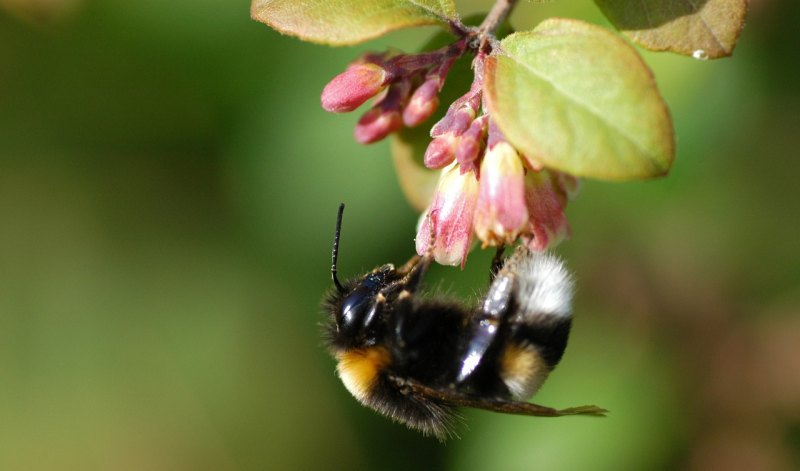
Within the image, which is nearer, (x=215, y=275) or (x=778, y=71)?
(x=778, y=71)

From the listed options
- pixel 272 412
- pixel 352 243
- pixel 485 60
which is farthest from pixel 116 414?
pixel 485 60

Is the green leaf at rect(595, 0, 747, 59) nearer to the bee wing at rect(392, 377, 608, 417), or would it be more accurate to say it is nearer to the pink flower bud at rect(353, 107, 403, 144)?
the pink flower bud at rect(353, 107, 403, 144)

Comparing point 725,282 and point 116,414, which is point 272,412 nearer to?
point 116,414

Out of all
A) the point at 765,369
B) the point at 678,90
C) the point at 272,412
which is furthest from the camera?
the point at 272,412

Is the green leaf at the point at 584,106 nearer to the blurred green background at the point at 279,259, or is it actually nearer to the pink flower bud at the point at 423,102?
the pink flower bud at the point at 423,102

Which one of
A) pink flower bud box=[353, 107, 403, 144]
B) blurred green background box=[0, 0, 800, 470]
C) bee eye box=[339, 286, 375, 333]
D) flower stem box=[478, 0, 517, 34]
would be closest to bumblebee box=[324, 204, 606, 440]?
bee eye box=[339, 286, 375, 333]

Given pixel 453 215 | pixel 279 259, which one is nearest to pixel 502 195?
pixel 453 215
